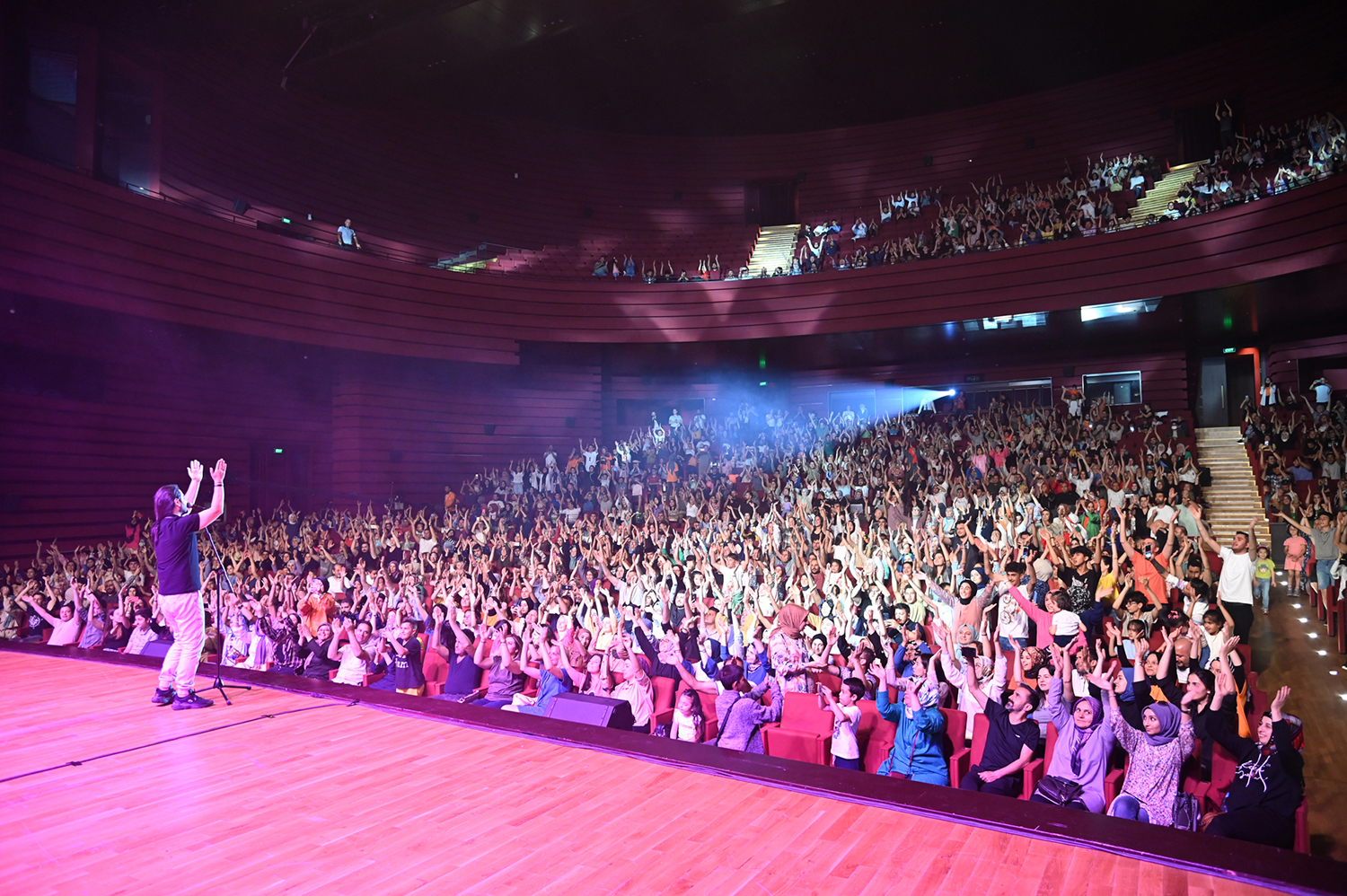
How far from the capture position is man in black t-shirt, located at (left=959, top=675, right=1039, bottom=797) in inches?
150

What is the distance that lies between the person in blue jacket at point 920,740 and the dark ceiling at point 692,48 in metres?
10.7

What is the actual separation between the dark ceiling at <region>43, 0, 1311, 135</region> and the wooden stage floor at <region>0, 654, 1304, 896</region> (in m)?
11.0

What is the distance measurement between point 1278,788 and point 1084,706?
77 cm

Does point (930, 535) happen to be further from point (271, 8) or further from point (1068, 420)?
point (271, 8)

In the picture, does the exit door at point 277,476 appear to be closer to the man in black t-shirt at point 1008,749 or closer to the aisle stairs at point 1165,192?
the man in black t-shirt at point 1008,749

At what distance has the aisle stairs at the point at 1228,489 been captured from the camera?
366 inches

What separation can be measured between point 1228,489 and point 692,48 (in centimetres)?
1112

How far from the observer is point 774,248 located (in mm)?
16078

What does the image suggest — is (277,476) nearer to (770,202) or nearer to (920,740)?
(770,202)

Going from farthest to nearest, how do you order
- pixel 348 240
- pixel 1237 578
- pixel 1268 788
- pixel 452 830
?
pixel 348 240, pixel 1237 578, pixel 1268 788, pixel 452 830

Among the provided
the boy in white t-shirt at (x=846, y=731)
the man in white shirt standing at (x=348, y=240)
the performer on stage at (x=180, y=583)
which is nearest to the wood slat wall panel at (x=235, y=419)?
the man in white shirt standing at (x=348, y=240)

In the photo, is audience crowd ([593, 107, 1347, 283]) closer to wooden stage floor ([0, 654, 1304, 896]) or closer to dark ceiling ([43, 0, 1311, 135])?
dark ceiling ([43, 0, 1311, 135])

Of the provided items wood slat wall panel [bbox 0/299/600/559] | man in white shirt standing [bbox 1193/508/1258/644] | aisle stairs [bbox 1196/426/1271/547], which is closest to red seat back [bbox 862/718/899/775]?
man in white shirt standing [bbox 1193/508/1258/644]

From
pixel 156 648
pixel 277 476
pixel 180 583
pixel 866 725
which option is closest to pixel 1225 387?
pixel 866 725
